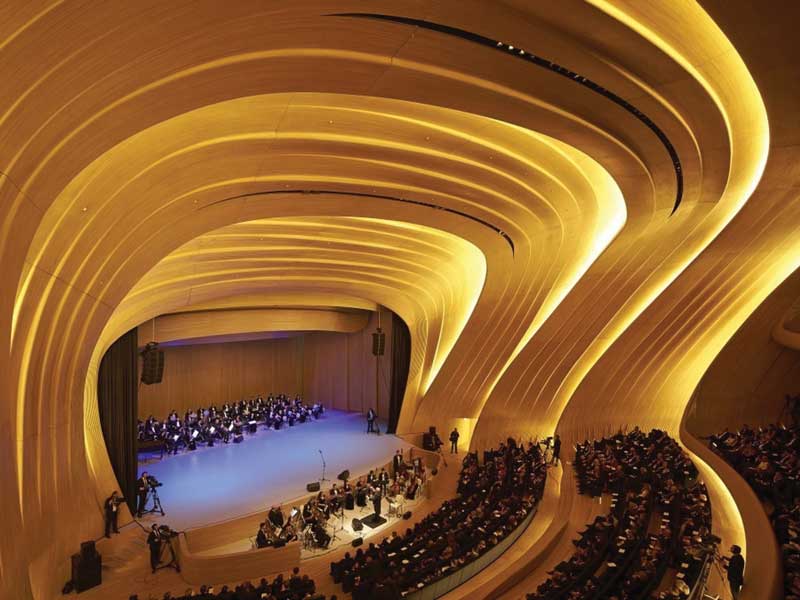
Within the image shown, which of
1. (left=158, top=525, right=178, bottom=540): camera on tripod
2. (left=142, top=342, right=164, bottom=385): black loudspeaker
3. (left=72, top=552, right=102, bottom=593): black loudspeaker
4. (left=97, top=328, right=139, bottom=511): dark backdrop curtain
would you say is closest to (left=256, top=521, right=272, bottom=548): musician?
(left=158, top=525, right=178, bottom=540): camera on tripod

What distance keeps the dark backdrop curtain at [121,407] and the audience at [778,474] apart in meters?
12.7

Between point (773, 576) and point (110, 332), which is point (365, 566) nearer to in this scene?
point (773, 576)

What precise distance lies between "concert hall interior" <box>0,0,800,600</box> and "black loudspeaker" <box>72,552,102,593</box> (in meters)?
0.08

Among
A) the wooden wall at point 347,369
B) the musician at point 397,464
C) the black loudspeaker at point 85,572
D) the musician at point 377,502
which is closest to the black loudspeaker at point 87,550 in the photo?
the black loudspeaker at point 85,572

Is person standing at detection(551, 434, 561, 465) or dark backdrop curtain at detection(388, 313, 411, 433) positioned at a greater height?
dark backdrop curtain at detection(388, 313, 411, 433)

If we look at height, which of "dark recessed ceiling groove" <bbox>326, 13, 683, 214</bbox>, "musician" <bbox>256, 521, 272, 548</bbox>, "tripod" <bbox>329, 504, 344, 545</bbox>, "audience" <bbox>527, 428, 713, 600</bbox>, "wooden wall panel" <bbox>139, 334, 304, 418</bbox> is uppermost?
"dark recessed ceiling groove" <bbox>326, 13, 683, 214</bbox>

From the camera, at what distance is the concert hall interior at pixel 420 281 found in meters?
4.36

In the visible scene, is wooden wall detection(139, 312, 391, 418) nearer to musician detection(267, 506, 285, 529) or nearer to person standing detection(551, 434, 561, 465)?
person standing detection(551, 434, 561, 465)

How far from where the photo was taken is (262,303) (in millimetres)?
18609

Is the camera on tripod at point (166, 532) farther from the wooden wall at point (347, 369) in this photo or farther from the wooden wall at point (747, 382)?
the wooden wall at point (747, 382)

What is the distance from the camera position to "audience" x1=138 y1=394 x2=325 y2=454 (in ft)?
59.9

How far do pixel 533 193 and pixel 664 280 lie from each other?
5706 mm

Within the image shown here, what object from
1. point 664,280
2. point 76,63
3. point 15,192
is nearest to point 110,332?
point 15,192

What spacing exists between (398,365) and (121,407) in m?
11.1
